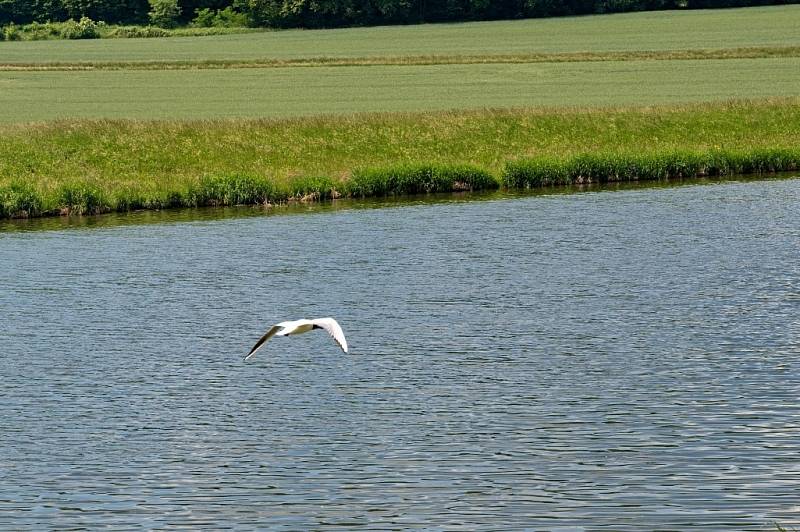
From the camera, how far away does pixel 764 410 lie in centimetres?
2184

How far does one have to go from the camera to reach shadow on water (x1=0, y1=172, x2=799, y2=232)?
155ft

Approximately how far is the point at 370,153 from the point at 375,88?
23.8 m

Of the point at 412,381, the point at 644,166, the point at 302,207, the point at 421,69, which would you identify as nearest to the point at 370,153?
the point at 302,207

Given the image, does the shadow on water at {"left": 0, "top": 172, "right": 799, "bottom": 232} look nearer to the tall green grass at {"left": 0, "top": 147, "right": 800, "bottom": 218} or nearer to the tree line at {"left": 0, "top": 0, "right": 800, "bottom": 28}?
the tall green grass at {"left": 0, "top": 147, "right": 800, "bottom": 218}

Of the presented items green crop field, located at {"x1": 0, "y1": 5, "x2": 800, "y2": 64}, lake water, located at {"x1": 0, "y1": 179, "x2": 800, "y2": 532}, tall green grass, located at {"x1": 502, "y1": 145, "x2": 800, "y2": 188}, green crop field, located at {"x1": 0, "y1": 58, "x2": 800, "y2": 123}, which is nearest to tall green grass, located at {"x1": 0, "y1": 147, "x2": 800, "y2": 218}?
tall green grass, located at {"x1": 502, "y1": 145, "x2": 800, "y2": 188}

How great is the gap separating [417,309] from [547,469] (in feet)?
39.3

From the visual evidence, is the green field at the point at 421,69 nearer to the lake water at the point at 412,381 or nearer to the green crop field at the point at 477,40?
the green crop field at the point at 477,40

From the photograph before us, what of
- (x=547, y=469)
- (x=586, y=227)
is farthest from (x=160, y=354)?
(x=586, y=227)

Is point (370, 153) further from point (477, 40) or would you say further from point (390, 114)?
point (477, 40)

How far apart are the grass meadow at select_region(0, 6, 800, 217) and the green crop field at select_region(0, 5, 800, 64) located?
0.37m

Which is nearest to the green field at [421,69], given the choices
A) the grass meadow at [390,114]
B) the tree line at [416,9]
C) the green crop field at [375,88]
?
the green crop field at [375,88]

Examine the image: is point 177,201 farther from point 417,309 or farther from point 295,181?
point 417,309

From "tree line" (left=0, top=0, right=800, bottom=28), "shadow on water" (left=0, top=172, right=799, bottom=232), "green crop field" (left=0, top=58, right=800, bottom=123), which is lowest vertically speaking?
"shadow on water" (left=0, top=172, right=799, bottom=232)

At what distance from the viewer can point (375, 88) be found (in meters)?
81.1
